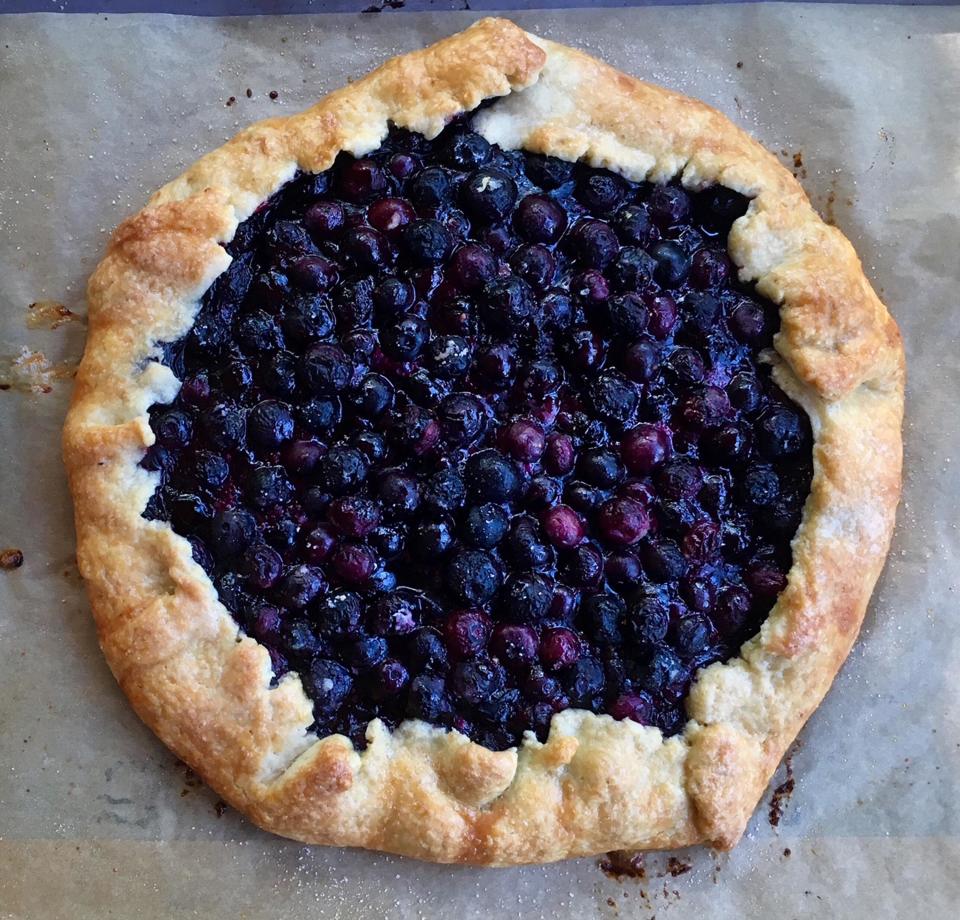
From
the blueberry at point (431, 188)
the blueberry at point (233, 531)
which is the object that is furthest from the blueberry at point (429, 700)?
the blueberry at point (431, 188)

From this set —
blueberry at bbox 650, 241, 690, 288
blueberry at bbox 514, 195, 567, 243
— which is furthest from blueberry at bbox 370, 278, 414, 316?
blueberry at bbox 650, 241, 690, 288

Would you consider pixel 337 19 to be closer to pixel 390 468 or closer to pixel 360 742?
pixel 390 468

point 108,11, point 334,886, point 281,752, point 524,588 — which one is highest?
point 108,11

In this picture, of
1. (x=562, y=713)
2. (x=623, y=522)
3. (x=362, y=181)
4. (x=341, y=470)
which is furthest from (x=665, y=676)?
(x=362, y=181)

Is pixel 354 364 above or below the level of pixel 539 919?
above

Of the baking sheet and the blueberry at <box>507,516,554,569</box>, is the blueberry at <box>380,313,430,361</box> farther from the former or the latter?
the baking sheet

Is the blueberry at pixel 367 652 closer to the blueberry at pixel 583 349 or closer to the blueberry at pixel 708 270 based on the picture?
the blueberry at pixel 583 349

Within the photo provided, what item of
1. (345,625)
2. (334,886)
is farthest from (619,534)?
(334,886)
